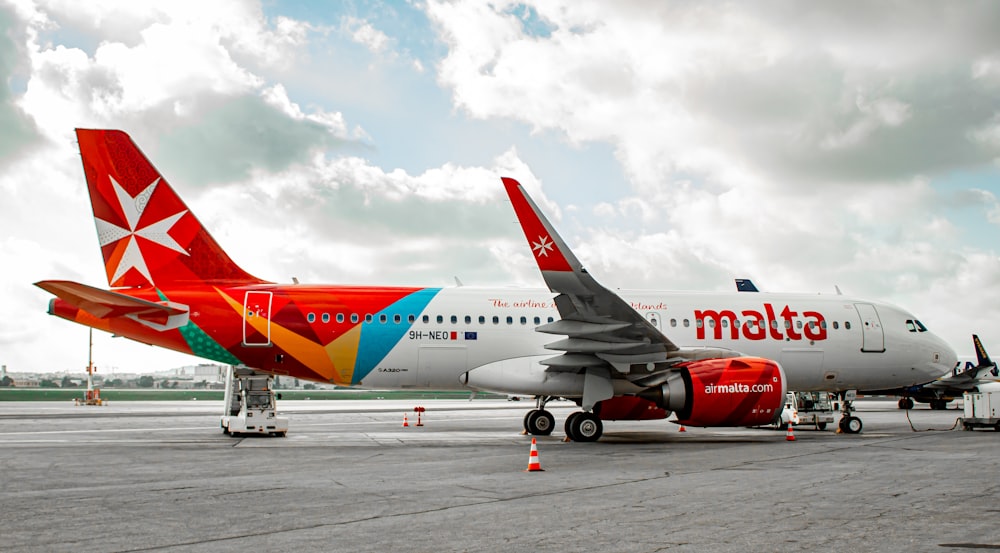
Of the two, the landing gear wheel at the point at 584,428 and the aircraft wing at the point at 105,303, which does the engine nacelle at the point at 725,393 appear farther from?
the aircraft wing at the point at 105,303

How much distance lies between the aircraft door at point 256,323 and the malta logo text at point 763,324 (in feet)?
33.3

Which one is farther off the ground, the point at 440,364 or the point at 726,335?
the point at 726,335

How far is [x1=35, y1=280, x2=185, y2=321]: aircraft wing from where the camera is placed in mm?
14845

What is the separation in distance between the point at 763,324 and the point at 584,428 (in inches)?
225

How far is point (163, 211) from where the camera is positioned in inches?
698

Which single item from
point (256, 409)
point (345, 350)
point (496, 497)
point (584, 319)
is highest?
point (584, 319)

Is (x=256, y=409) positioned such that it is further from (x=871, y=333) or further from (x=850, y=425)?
(x=871, y=333)

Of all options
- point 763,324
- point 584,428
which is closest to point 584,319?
point 584,428

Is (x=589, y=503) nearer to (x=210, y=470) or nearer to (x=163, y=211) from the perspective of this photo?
(x=210, y=470)

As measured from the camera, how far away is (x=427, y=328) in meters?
17.8

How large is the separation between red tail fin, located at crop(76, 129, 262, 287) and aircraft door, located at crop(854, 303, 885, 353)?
53.0ft

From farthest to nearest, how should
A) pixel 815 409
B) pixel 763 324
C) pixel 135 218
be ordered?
pixel 815 409 < pixel 763 324 < pixel 135 218

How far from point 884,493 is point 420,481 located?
213 inches

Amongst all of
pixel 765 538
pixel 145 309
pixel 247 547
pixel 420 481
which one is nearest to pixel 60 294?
pixel 145 309
